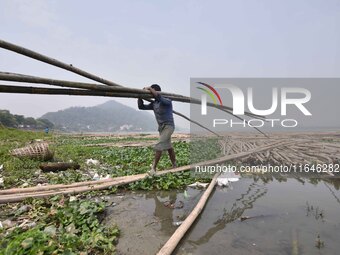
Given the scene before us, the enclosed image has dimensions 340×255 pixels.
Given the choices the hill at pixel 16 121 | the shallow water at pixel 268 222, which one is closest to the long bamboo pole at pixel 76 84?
the shallow water at pixel 268 222

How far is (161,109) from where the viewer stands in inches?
266

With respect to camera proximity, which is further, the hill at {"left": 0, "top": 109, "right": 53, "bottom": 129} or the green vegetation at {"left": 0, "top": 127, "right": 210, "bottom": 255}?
the hill at {"left": 0, "top": 109, "right": 53, "bottom": 129}

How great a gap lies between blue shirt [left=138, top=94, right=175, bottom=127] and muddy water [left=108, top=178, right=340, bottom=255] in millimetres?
1989

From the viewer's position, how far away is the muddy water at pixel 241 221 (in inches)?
Result: 126

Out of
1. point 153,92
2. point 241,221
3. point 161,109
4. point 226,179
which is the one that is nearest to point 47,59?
point 153,92

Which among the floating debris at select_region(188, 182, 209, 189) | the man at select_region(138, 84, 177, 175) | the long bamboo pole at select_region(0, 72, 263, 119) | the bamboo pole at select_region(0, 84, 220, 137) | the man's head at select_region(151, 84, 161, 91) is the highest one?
the man's head at select_region(151, 84, 161, 91)

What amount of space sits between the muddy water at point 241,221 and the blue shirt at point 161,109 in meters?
1.99

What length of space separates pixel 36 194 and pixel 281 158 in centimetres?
686

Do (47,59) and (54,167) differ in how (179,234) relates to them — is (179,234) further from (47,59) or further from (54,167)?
(54,167)

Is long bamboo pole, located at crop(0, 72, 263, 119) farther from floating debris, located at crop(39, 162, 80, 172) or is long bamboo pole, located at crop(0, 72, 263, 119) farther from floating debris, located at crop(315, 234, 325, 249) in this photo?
floating debris, located at crop(315, 234, 325, 249)

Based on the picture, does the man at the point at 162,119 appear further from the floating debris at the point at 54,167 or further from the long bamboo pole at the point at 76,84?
the floating debris at the point at 54,167

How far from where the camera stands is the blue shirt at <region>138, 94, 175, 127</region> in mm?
6655

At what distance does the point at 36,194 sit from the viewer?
189 inches

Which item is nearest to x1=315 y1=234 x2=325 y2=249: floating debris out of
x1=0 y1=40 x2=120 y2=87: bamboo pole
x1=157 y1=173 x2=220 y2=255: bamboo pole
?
x1=157 y1=173 x2=220 y2=255: bamboo pole
